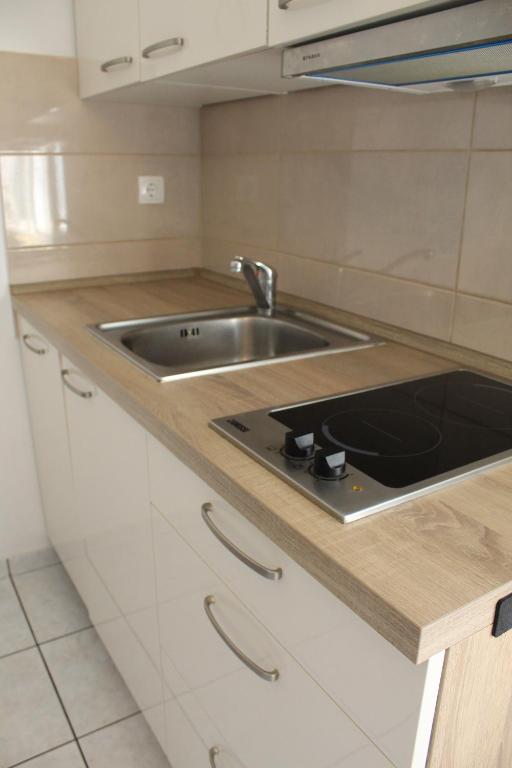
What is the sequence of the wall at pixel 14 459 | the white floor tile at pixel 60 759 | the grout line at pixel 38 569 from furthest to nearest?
the grout line at pixel 38 569 < the wall at pixel 14 459 < the white floor tile at pixel 60 759

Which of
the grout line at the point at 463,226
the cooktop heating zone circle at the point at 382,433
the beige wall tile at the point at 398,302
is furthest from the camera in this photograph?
the beige wall tile at the point at 398,302

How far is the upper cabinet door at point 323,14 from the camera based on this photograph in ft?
2.56

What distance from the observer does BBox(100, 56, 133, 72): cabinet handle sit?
146cm

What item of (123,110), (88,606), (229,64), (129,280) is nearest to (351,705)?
(229,64)

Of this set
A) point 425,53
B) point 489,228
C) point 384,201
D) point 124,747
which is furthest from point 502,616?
point 124,747

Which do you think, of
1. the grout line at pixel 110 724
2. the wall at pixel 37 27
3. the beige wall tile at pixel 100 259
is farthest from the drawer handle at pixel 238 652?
the wall at pixel 37 27

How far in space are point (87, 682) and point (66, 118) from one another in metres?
1.56

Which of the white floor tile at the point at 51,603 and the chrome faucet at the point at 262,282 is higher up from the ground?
the chrome faucet at the point at 262,282

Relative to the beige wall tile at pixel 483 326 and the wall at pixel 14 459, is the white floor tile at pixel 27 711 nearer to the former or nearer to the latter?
the wall at pixel 14 459

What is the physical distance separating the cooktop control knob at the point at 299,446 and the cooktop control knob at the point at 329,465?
4 centimetres

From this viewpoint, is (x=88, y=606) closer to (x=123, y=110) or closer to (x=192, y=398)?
(x=192, y=398)

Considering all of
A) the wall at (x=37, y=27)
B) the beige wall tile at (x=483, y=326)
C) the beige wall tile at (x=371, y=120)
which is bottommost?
the beige wall tile at (x=483, y=326)

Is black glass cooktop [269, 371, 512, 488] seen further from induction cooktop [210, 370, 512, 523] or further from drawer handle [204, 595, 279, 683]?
drawer handle [204, 595, 279, 683]

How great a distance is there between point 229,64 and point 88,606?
4.66ft
